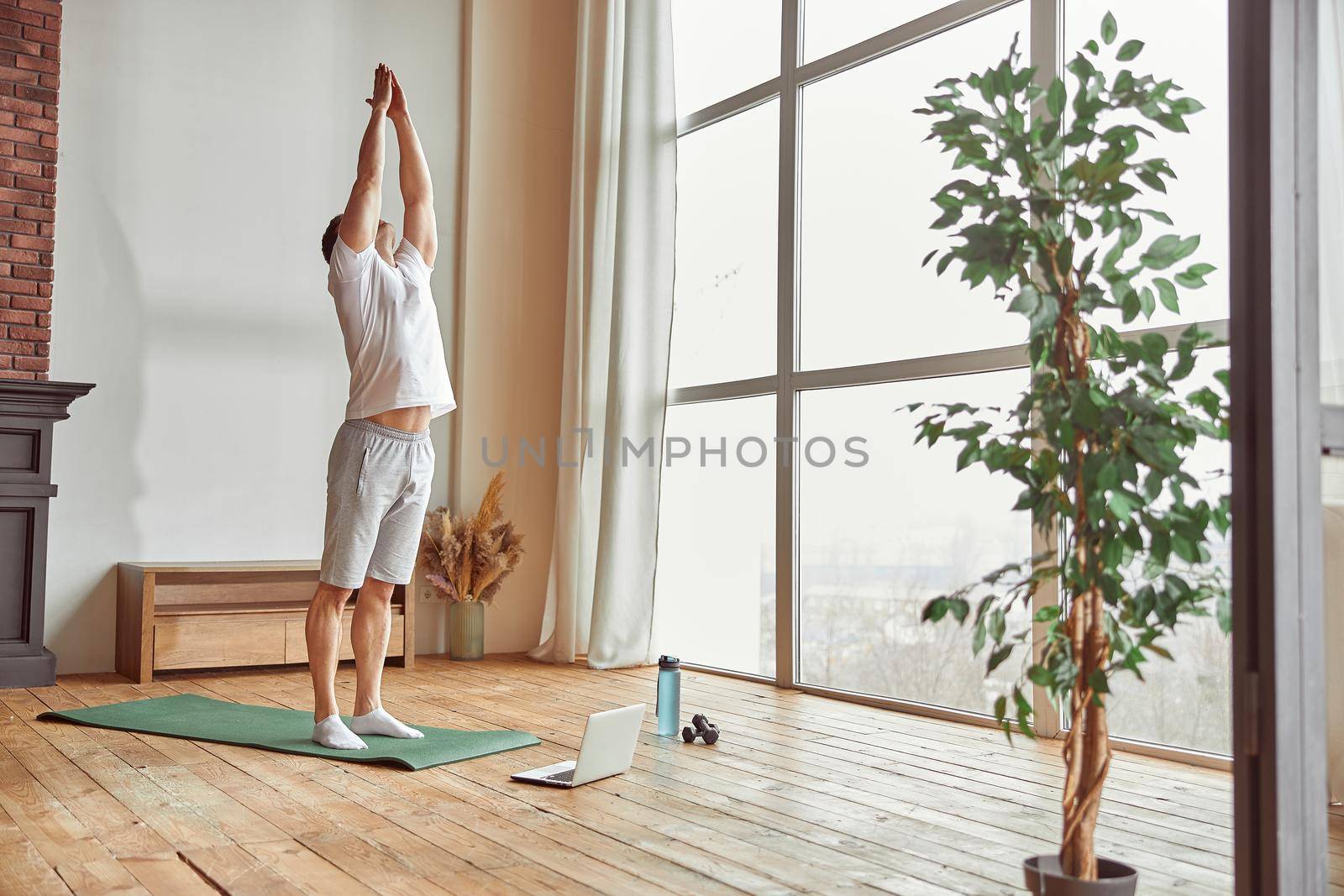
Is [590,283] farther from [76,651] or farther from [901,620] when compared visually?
[76,651]

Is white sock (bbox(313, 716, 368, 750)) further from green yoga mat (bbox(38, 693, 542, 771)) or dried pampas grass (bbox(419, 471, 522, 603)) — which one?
dried pampas grass (bbox(419, 471, 522, 603))

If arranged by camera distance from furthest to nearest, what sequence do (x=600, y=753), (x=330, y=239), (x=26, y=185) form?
(x=26, y=185) → (x=330, y=239) → (x=600, y=753)

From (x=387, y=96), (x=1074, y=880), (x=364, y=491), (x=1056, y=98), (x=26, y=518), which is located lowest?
(x=1074, y=880)

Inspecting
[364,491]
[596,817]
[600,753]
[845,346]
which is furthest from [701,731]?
[845,346]

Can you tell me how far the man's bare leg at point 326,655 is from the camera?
318 cm

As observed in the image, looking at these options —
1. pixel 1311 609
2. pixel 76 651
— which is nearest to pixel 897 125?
pixel 1311 609

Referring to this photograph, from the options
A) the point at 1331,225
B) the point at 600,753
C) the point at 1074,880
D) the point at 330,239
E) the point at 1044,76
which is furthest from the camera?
the point at 1044,76

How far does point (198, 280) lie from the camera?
4.93m

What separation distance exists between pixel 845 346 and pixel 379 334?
197 centimetres

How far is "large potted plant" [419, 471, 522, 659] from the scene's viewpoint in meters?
5.16

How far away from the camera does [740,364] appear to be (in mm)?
5035

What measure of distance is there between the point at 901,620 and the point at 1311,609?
2584 mm

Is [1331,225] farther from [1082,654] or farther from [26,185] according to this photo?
[26,185]

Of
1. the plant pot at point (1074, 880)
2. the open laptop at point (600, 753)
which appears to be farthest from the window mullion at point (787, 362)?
the plant pot at point (1074, 880)
